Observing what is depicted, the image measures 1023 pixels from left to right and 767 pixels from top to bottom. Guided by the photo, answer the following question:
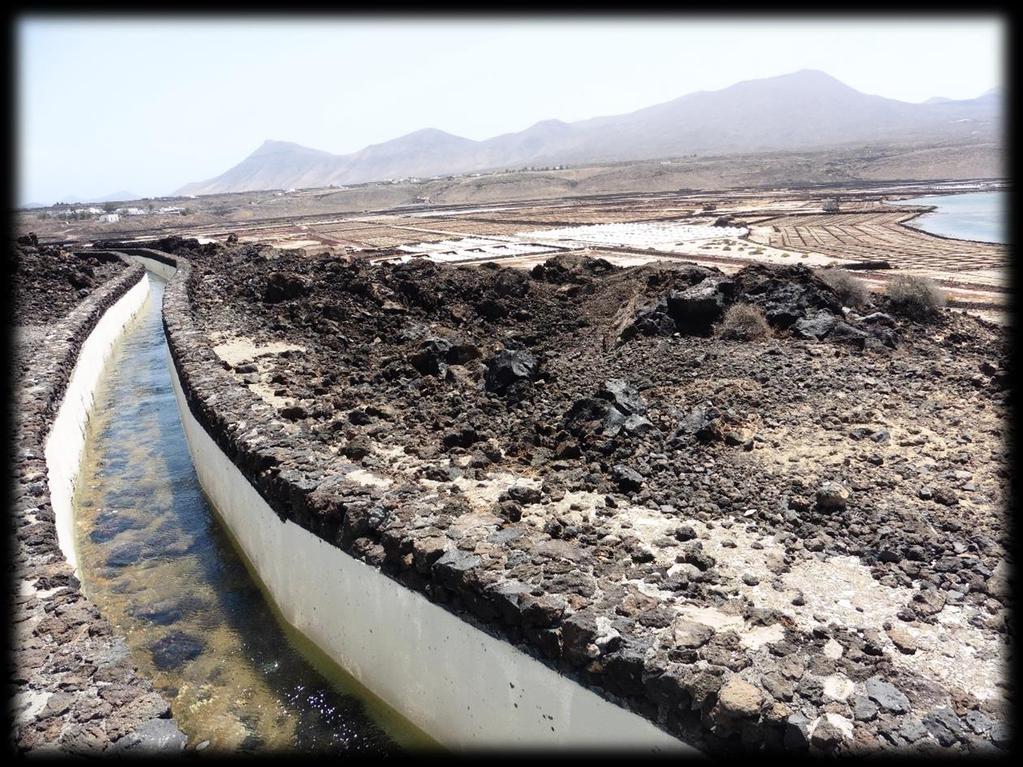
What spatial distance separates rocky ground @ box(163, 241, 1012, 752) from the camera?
4367 mm

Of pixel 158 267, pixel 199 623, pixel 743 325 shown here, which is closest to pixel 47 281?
pixel 158 267

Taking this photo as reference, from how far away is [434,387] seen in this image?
10922 millimetres

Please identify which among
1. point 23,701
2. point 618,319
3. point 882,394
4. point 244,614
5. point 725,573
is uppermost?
point 618,319

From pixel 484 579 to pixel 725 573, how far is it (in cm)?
212

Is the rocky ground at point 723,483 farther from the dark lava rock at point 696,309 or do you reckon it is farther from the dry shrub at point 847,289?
the dry shrub at point 847,289

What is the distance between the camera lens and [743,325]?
476 inches

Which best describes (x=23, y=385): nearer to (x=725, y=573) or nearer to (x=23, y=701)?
(x=23, y=701)

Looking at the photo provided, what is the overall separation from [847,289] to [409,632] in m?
12.6

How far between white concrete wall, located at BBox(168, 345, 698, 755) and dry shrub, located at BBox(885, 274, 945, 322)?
1182cm

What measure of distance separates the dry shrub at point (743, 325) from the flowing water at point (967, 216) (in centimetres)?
2097

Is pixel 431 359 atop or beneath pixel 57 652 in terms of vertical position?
atop

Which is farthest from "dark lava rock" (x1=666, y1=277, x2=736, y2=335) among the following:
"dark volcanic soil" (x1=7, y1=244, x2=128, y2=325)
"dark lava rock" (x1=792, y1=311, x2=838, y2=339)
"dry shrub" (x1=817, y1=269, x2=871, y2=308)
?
"dark volcanic soil" (x1=7, y1=244, x2=128, y2=325)

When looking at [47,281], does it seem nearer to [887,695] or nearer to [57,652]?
[57,652]

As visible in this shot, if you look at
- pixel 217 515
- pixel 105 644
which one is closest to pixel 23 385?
pixel 217 515
